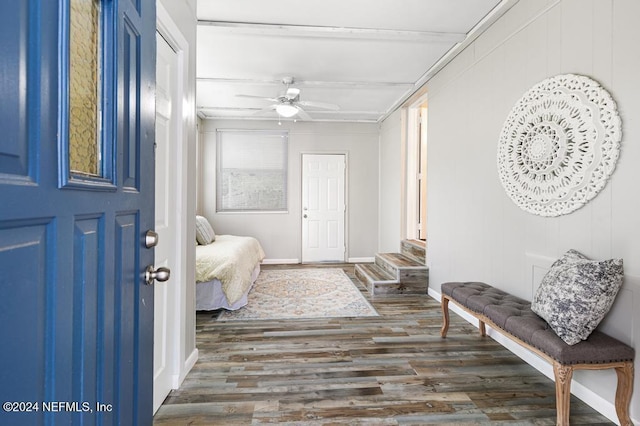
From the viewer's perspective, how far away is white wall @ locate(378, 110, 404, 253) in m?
5.16

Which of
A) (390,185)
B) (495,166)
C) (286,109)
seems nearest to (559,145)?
(495,166)

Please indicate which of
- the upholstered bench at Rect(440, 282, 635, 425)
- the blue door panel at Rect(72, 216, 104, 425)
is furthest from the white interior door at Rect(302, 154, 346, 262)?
the blue door panel at Rect(72, 216, 104, 425)

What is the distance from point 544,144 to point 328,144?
4.25 metres

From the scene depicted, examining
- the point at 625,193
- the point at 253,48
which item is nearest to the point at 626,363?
the point at 625,193

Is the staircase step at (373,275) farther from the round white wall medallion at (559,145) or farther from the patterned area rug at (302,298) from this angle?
the round white wall medallion at (559,145)

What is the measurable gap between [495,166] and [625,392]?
1.73 m

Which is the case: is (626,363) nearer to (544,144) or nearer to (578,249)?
(578,249)

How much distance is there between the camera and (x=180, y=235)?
200 centimetres

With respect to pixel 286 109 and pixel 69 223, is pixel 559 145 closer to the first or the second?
pixel 69 223

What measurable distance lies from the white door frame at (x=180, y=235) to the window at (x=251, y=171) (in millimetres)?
3920

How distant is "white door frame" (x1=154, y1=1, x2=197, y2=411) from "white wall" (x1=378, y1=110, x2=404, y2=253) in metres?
3.67

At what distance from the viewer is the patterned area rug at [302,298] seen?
10.8 feet

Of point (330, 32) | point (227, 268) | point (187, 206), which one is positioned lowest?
point (227, 268)

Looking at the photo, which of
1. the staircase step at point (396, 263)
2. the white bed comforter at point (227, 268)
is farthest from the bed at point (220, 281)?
the staircase step at point (396, 263)
